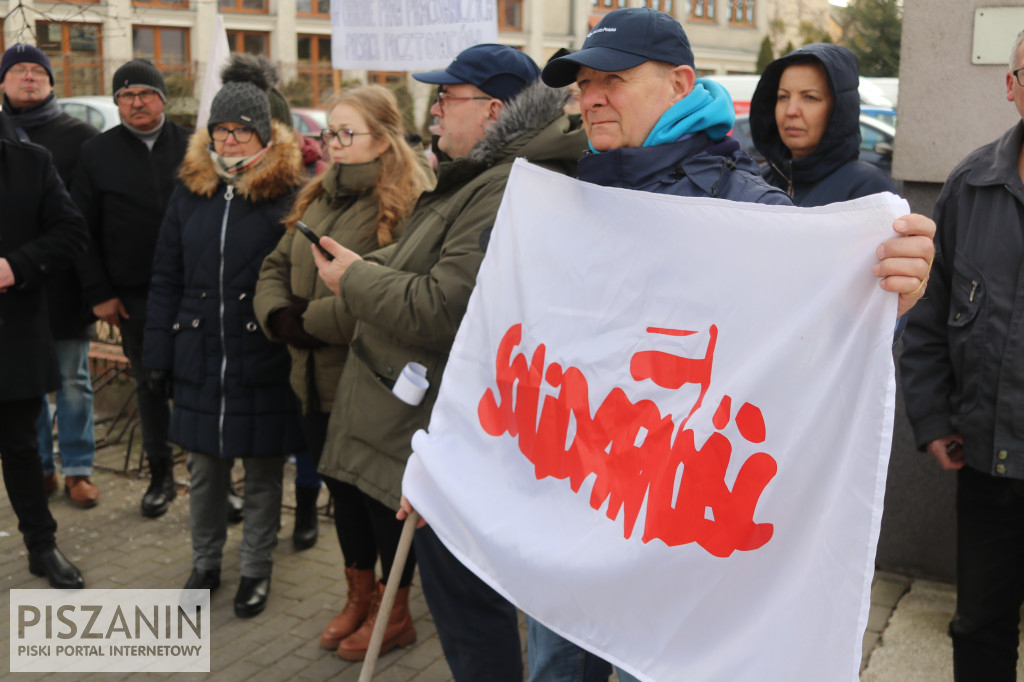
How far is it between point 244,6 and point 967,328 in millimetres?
32475

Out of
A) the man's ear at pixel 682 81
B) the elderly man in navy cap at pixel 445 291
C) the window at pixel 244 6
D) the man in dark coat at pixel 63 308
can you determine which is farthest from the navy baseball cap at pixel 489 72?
the window at pixel 244 6

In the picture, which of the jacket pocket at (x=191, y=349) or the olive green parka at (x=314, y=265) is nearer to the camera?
the olive green parka at (x=314, y=265)

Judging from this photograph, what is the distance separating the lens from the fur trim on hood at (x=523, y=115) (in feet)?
10.4

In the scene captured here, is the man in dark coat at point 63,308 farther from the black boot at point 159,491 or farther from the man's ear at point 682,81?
the man's ear at point 682,81

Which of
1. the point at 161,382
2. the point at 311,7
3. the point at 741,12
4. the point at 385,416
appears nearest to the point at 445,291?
the point at 385,416

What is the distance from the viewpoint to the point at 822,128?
3.54m

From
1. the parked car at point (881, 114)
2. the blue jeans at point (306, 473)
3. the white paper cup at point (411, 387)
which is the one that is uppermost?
the parked car at point (881, 114)

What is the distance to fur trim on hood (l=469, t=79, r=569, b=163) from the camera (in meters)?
3.17

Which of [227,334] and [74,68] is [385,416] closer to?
[227,334]

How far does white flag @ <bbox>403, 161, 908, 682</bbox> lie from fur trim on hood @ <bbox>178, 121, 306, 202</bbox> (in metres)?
1.98

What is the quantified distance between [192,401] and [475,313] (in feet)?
6.64

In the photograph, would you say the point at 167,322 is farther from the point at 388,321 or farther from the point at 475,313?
the point at 475,313

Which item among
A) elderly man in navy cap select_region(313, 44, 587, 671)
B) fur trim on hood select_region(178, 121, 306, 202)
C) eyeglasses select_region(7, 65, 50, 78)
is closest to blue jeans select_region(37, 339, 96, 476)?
eyeglasses select_region(7, 65, 50, 78)

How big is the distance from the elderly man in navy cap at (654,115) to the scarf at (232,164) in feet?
7.37
